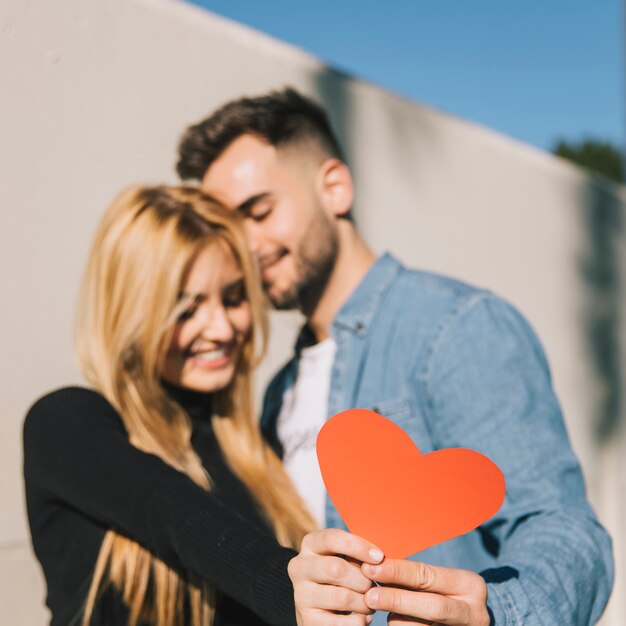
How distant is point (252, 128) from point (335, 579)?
1428 millimetres

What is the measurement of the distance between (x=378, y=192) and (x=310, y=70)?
58cm

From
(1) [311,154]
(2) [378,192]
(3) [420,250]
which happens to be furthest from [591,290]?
(1) [311,154]

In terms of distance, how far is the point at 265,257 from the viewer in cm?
209

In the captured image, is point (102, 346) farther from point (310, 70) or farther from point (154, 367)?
point (310, 70)

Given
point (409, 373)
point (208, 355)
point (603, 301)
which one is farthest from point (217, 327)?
point (603, 301)

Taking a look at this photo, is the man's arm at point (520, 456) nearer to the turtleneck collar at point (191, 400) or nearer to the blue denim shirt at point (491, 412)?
the blue denim shirt at point (491, 412)

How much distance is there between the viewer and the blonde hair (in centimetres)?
172

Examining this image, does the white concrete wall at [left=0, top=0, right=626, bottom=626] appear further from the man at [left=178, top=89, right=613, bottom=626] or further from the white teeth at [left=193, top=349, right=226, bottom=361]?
the white teeth at [left=193, top=349, right=226, bottom=361]

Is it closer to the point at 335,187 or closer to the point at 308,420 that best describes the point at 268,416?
the point at 308,420

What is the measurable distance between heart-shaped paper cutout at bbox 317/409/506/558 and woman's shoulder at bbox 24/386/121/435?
643 millimetres

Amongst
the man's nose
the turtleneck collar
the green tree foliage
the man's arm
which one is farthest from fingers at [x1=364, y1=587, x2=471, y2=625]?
the green tree foliage

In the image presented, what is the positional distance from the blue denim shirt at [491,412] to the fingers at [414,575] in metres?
0.13

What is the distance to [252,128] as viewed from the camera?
7.05 feet

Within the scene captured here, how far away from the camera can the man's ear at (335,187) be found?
2.18 meters
